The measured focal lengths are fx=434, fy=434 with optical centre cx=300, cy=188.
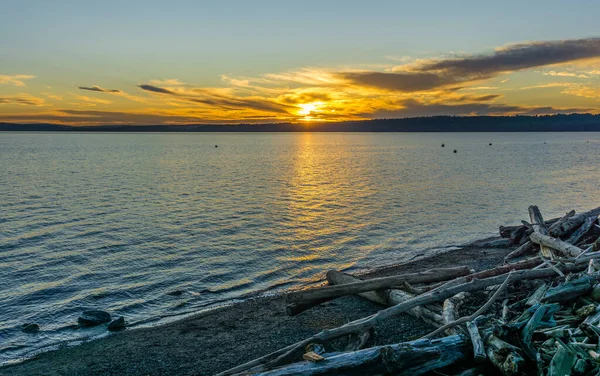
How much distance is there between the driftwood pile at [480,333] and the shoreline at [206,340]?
124 cm

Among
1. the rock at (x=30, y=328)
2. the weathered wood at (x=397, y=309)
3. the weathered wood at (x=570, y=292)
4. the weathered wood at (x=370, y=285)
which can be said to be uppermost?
the weathered wood at (x=570, y=292)

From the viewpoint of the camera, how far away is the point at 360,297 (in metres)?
15.4

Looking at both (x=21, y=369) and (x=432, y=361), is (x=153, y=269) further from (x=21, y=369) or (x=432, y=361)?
(x=432, y=361)

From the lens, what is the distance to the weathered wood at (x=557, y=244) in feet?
51.8

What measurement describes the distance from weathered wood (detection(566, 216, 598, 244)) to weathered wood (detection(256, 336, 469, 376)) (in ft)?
44.2

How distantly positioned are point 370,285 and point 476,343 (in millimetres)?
5379

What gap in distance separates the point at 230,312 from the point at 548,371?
447 inches

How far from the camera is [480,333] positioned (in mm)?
8281

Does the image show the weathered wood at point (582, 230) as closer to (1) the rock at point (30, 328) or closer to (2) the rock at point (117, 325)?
(2) the rock at point (117, 325)

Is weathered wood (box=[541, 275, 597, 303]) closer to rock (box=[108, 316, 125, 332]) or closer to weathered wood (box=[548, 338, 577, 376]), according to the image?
weathered wood (box=[548, 338, 577, 376])

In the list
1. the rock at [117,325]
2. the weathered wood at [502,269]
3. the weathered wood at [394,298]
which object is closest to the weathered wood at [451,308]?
the weathered wood at [394,298]

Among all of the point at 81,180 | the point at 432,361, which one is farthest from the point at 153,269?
the point at 81,180

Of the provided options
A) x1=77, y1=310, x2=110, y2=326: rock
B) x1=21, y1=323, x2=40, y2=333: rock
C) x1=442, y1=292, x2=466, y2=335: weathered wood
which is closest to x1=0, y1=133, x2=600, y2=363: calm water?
x1=21, y1=323, x2=40, y2=333: rock

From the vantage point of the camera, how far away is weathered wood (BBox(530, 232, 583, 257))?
621 inches
